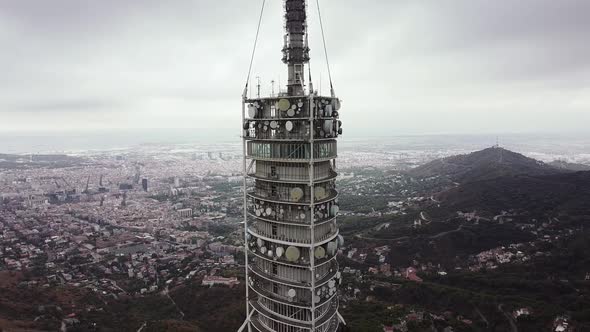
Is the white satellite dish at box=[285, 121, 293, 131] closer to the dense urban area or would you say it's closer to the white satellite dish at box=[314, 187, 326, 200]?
the white satellite dish at box=[314, 187, 326, 200]

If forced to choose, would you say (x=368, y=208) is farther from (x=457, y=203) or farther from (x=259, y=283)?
(x=259, y=283)

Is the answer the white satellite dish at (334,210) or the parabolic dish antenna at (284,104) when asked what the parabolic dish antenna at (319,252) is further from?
the parabolic dish antenna at (284,104)

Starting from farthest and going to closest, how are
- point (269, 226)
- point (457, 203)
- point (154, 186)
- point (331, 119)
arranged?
point (154, 186)
point (457, 203)
point (269, 226)
point (331, 119)

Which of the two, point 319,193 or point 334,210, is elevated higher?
point 319,193

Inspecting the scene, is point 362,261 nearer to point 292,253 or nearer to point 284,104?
point 292,253

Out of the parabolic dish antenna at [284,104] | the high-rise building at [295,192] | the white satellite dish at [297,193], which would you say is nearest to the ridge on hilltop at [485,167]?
the high-rise building at [295,192]

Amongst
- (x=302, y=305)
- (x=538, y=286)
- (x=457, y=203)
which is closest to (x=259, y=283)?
(x=302, y=305)

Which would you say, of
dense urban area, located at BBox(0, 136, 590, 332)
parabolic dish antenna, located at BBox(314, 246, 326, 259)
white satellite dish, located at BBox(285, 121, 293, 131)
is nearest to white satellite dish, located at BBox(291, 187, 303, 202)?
parabolic dish antenna, located at BBox(314, 246, 326, 259)

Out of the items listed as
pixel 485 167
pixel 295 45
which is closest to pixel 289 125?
pixel 295 45
